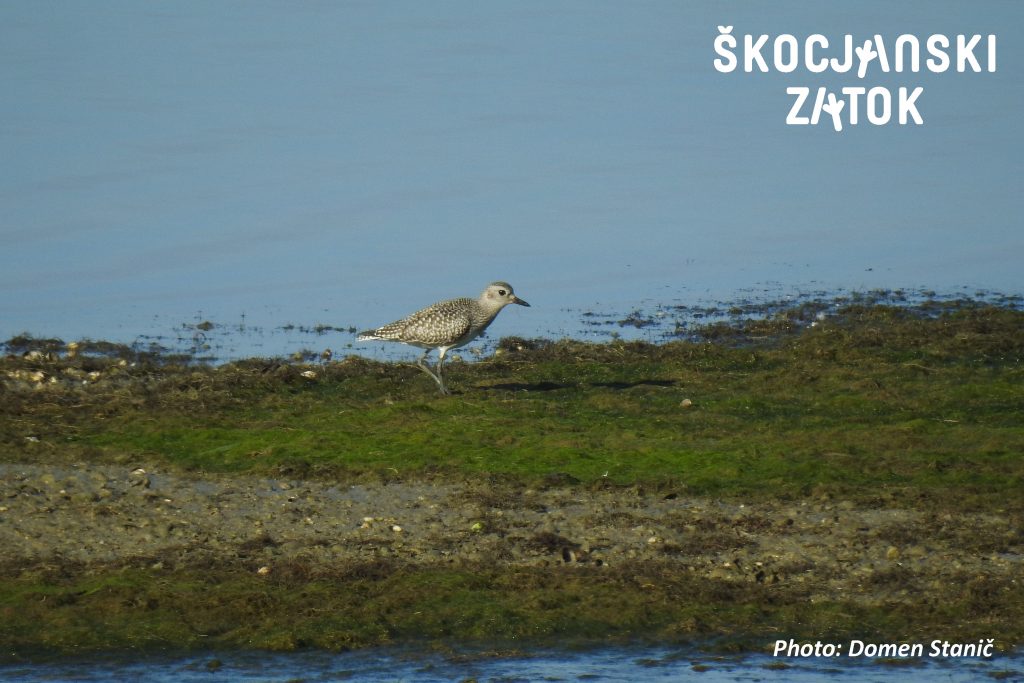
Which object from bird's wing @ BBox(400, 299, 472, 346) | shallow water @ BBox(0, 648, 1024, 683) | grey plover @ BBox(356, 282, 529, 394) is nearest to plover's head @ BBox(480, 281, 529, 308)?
grey plover @ BBox(356, 282, 529, 394)

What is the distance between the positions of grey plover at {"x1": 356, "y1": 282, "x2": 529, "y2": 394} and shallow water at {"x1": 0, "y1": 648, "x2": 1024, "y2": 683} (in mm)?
7942

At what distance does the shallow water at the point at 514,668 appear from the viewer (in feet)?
25.9

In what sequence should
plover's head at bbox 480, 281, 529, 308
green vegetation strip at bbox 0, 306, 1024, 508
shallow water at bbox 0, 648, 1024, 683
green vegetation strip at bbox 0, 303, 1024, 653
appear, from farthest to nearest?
plover's head at bbox 480, 281, 529, 308
green vegetation strip at bbox 0, 306, 1024, 508
green vegetation strip at bbox 0, 303, 1024, 653
shallow water at bbox 0, 648, 1024, 683

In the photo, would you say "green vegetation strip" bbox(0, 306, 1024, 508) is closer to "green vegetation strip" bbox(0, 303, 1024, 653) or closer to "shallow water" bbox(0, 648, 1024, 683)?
"green vegetation strip" bbox(0, 303, 1024, 653)

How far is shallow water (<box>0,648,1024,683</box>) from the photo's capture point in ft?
25.9

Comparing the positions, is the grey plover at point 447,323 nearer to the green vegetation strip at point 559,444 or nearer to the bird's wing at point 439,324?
the bird's wing at point 439,324

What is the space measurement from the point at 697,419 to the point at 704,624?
517 cm

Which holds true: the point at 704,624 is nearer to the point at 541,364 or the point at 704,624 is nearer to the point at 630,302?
the point at 541,364

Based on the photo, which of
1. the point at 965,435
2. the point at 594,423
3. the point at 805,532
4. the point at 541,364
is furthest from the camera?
the point at 541,364

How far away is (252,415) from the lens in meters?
14.2

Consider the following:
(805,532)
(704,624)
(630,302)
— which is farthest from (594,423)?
(630,302)

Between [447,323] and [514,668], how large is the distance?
27.9ft

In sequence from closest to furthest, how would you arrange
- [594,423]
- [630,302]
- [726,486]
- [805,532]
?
[805,532]
[726,486]
[594,423]
[630,302]

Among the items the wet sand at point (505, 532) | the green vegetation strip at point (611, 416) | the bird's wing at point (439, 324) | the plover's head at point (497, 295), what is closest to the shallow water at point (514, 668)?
the wet sand at point (505, 532)
